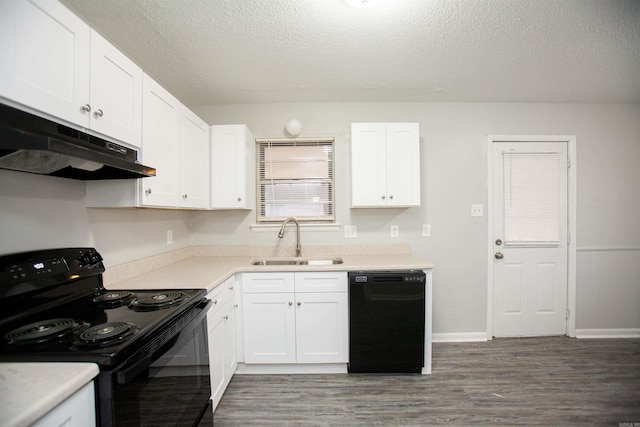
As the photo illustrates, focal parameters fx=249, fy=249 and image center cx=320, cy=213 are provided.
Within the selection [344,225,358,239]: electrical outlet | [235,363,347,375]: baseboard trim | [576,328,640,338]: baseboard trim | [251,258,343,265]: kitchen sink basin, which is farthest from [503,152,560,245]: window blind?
[235,363,347,375]: baseboard trim

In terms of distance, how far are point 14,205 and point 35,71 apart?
2.03ft

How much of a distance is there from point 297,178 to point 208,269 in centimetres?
123

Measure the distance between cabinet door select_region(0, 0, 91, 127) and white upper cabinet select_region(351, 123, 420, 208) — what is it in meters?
1.81

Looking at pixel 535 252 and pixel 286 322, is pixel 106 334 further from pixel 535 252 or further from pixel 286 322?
pixel 535 252

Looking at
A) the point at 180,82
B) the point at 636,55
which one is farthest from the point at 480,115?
the point at 180,82

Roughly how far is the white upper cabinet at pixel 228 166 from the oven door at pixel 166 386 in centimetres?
114

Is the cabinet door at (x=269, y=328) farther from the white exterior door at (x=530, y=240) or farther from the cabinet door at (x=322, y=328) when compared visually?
the white exterior door at (x=530, y=240)

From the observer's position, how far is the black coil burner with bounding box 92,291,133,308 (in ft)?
4.02

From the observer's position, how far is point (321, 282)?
6.56 ft

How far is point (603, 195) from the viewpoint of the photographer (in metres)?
2.63

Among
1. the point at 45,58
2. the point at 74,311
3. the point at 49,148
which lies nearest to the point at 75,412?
the point at 74,311

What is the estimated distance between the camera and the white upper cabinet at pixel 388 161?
7.47 ft

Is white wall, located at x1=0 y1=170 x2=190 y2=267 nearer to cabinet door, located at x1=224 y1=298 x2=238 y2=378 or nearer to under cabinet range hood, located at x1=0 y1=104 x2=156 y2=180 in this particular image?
under cabinet range hood, located at x1=0 y1=104 x2=156 y2=180

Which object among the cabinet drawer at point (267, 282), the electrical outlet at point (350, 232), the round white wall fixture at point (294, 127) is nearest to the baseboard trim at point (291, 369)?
the cabinet drawer at point (267, 282)
